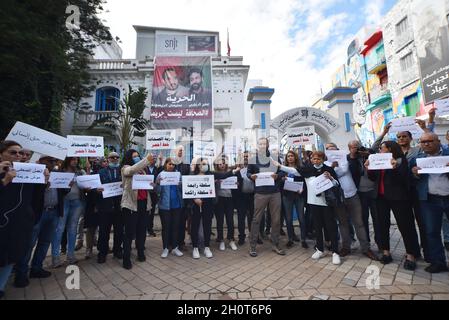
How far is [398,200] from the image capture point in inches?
136

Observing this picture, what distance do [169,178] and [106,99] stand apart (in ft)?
45.3

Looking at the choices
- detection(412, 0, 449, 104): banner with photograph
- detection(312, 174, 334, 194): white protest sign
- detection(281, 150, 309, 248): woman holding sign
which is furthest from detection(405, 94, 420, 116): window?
detection(312, 174, 334, 194): white protest sign

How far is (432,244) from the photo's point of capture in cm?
325

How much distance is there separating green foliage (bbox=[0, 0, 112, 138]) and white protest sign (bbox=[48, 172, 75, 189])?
6018 millimetres

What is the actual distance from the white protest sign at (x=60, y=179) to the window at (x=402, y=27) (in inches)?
865

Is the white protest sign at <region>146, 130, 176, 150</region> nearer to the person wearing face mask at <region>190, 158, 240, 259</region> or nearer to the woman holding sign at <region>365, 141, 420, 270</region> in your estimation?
the person wearing face mask at <region>190, 158, 240, 259</region>

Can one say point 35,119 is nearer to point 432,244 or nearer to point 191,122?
point 191,122

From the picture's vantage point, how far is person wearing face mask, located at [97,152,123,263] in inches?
156

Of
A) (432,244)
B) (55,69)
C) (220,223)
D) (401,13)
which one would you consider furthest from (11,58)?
(401,13)

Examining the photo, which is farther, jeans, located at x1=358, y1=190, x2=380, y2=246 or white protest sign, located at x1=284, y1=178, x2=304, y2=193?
white protest sign, located at x1=284, y1=178, x2=304, y2=193

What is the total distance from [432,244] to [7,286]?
6.13m

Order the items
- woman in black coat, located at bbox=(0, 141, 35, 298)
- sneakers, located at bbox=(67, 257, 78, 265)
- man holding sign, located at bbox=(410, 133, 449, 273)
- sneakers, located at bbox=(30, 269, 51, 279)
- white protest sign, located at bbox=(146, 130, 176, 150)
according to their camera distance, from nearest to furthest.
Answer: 1. woman in black coat, located at bbox=(0, 141, 35, 298)
2. man holding sign, located at bbox=(410, 133, 449, 273)
3. sneakers, located at bbox=(30, 269, 51, 279)
4. sneakers, located at bbox=(67, 257, 78, 265)
5. white protest sign, located at bbox=(146, 130, 176, 150)

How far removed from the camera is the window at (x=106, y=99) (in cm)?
1498

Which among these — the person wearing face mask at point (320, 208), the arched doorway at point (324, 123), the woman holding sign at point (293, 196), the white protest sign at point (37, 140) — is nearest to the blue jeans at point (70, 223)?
the white protest sign at point (37, 140)
